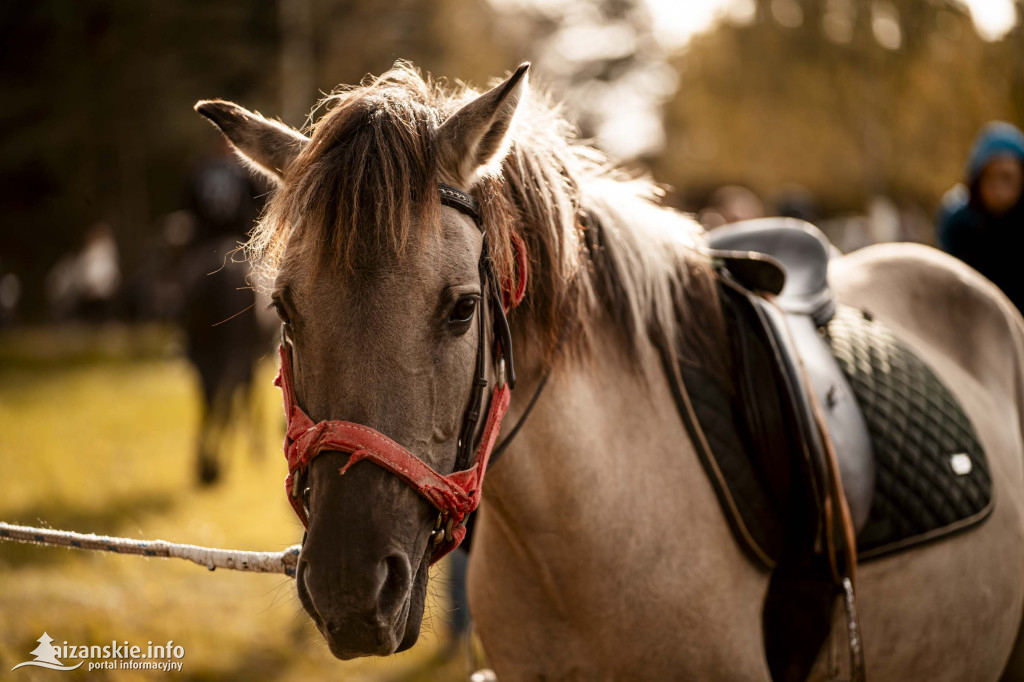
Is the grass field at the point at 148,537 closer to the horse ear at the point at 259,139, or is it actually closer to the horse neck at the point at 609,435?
the horse neck at the point at 609,435

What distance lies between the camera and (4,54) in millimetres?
20844

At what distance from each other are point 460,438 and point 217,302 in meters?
6.09

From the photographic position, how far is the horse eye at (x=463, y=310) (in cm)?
163

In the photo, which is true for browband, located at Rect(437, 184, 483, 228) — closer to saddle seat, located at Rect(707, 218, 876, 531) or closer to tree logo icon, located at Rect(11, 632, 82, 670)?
saddle seat, located at Rect(707, 218, 876, 531)

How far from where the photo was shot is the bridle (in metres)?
1.52

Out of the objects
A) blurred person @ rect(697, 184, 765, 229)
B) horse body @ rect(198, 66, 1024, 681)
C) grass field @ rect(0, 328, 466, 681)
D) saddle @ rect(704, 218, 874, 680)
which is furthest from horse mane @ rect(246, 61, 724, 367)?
blurred person @ rect(697, 184, 765, 229)

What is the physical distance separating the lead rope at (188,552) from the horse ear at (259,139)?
0.88m

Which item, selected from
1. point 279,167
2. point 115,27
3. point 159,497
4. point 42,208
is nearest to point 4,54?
point 115,27

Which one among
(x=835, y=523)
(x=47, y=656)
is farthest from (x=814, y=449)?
(x=47, y=656)

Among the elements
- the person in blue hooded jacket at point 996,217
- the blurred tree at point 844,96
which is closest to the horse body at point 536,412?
the person in blue hooded jacket at point 996,217

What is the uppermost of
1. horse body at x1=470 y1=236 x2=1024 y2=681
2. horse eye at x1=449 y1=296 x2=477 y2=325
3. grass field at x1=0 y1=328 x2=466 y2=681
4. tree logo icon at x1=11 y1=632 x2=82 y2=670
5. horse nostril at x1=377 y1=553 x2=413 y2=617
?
horse eye at x1=449 y1=296 x2=477 y2=325

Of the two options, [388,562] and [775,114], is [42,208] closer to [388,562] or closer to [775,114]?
[775,114]

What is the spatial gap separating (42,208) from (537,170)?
2573cm

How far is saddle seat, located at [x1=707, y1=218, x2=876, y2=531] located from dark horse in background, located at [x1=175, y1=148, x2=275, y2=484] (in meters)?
5.11
